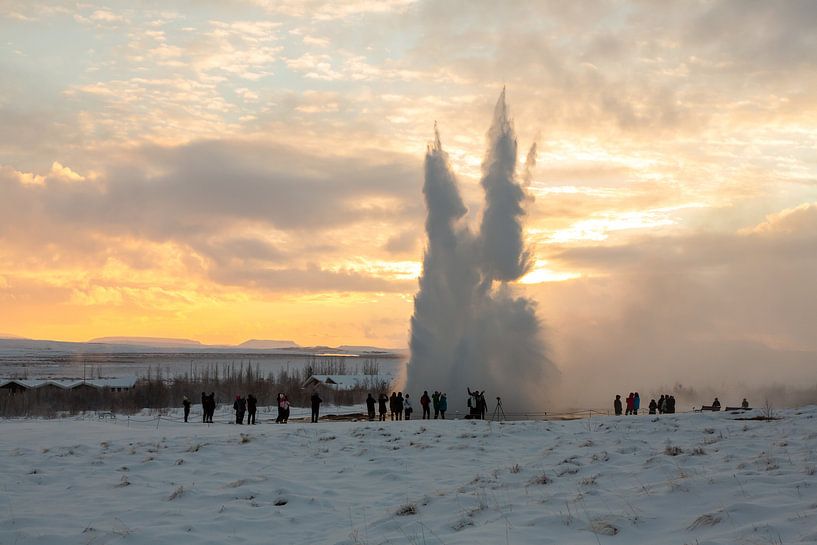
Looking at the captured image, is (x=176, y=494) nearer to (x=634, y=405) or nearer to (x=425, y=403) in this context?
(x=425, y=403)

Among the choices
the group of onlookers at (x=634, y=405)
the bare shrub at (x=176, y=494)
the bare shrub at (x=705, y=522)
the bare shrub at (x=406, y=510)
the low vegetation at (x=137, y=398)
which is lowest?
the low vegetation at (x=137, y=398)

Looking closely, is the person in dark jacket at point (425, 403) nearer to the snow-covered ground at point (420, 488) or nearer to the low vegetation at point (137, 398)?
the snow-covered ground at point (420, 488)

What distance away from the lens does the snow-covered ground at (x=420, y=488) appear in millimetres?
10242

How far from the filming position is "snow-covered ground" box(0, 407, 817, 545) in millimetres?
10242

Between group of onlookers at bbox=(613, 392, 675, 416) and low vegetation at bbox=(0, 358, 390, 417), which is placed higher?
group of onlookers at bbox=(613, 392, 675, 416)

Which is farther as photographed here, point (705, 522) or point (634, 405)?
point (634, 405)

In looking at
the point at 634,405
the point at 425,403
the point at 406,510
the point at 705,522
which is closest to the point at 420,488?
the point at 406,510

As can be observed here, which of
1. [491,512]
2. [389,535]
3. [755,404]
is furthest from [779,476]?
[755,404]

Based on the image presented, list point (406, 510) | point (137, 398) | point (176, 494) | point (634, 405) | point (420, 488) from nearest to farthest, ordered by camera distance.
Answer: point (406, 510)
point (176, 494)
point (420, 488)
point (634, 405)
point (137, 398)

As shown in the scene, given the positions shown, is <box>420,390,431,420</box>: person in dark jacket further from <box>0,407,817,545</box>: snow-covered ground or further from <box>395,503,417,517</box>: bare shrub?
<box>395,503,417,517</box>: bare shrub

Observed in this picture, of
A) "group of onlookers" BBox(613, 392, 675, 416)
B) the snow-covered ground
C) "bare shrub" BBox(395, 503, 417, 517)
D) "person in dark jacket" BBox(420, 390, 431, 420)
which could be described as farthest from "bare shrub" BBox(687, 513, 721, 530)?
"group of onlookers" BBox(613, 392, 675, 416)

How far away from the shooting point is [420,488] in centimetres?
1581

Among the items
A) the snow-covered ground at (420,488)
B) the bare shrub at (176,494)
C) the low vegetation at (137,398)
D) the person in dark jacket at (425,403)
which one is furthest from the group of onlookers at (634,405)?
the low vegetation at (137,398)

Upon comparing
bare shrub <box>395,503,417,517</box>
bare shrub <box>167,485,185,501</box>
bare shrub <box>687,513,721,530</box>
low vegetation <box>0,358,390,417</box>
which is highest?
bare shrub <box>687,513,721,530</box>
